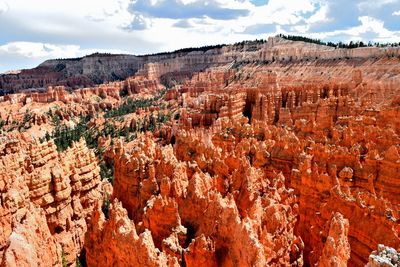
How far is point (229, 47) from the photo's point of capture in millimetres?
124188

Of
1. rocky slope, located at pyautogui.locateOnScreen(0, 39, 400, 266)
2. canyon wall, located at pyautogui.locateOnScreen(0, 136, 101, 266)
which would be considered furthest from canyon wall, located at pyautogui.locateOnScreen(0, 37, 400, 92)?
canyon wall, located at pyautogui.locateOnScreen(0, 136, 101, 266)

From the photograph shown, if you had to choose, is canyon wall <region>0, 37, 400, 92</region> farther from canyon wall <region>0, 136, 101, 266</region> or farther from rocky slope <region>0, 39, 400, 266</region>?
canyon wall <region>0, 136, 101, 266</region>

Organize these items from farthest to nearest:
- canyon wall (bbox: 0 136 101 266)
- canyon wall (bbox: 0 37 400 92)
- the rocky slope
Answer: canyon wall (bbox: 0 37 400 92) → canyon wall (bbox: 0 136 101 266) → the rocky slope

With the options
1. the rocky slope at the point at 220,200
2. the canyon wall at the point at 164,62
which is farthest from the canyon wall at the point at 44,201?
the canyon wall at the point at 164,62

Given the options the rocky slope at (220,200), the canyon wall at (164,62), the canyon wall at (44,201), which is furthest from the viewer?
the canyon wall at (164,62)

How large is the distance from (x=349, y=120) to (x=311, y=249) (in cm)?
1900

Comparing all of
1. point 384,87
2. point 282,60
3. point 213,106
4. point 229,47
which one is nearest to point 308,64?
point 282,60

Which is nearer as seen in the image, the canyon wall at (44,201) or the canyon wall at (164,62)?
the canyon wall at (44,201)

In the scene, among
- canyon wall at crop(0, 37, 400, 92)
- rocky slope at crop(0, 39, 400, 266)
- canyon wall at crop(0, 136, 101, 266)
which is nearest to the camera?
rocky slope at crop(0, 39, 400, 266)

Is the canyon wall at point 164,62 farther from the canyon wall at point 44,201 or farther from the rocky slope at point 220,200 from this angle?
the canyon wall at point 44,201

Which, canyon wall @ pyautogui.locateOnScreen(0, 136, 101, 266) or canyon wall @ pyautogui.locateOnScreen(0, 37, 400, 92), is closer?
canyon wall @ pyautogui.locateOnScreen(0, 136, 101, 266)

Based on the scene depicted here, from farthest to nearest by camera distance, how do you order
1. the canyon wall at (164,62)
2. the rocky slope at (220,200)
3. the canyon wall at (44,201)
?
the canyon wall at (164,62), the canyon wall at (44,201), the rocky slope at (220,200)

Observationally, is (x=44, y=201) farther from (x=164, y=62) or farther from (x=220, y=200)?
(x=164, y=62)

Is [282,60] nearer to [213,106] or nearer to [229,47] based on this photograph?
[229,47]
